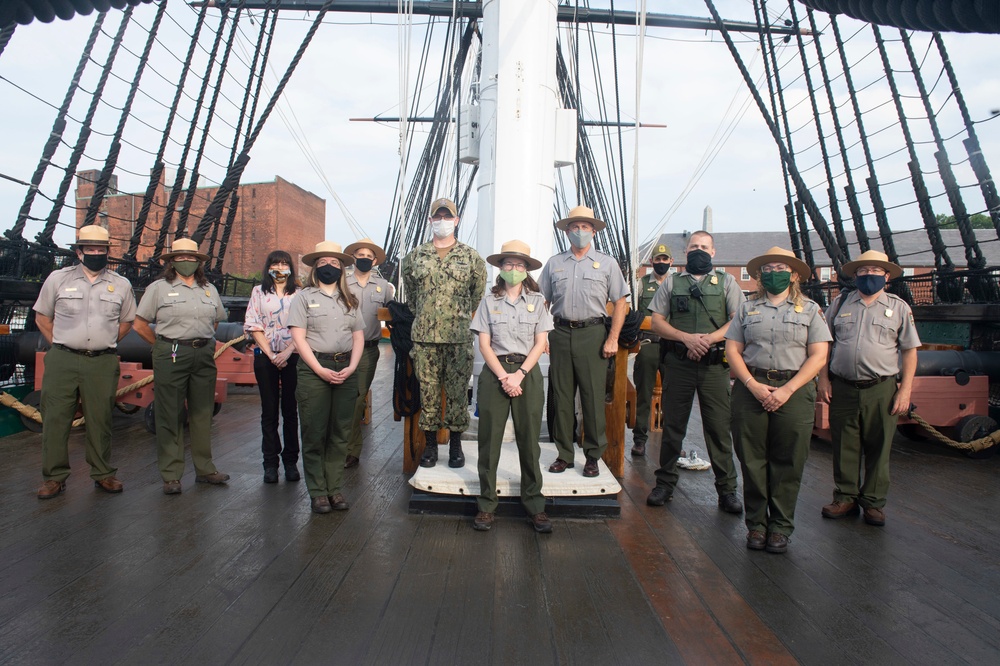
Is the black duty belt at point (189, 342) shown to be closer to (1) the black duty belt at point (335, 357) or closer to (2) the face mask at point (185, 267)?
(2) the face mask at point (185, 267)

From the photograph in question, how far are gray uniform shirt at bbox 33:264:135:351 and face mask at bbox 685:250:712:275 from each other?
3.36 meters

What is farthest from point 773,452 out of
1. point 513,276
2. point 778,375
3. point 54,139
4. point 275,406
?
point 54,139

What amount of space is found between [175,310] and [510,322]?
207 centimetres

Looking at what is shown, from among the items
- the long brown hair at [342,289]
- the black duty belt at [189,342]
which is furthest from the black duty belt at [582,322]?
the black duty belt at [189,342]

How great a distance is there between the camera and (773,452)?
3.25m

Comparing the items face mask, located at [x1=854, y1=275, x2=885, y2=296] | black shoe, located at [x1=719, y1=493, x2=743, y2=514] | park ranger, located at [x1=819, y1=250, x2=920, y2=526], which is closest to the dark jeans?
black shoe, located at [x1=719, y1=493, x2=743, y2=514]

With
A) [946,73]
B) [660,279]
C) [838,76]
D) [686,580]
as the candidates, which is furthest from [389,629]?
[838,76]

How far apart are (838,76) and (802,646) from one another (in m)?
9.18

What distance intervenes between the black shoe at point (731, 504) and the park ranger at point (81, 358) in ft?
11.5

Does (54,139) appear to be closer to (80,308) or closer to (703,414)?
(80,308)

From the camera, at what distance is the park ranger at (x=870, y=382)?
3.59m

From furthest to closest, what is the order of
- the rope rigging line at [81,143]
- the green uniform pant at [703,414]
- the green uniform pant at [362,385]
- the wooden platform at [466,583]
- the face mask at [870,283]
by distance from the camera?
1. the rope rigging line at [81,143]
2. the green uniform pant at [362,385]
3. the green uniform pant at [703,414]
4. the face mask at [870,283]
5. the wooden platform at [466,583]

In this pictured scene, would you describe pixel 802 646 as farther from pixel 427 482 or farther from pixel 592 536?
pixel 427 482

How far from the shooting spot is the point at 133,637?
2209mm
